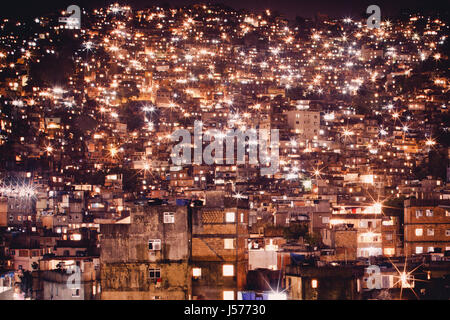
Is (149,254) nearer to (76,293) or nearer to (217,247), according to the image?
(217,247)

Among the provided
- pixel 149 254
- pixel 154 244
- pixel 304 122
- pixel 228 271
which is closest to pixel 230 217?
pixel 228 271

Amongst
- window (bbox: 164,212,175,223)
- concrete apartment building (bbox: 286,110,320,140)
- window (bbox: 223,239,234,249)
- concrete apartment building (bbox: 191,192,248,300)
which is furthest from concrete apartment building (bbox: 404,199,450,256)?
concrete apartment building (bbox: 286,110,320,140)

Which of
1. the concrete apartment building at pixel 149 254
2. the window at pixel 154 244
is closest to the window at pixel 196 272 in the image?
the concrete apartment building at pixel 149 254

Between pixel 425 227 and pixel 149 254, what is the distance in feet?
48.1

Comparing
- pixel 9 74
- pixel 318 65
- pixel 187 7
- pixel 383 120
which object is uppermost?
pixel 187 7

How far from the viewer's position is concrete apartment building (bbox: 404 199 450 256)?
28.2 m

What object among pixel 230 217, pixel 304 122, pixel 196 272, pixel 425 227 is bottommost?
pixel 196 272

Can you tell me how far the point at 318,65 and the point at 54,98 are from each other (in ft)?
144

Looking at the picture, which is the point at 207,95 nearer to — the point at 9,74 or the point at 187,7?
the point at 9,74

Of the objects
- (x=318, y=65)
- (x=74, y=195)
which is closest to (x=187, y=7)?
(x=318, y=65)

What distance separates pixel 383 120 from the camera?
73.8 meters

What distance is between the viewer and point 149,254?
19375mm

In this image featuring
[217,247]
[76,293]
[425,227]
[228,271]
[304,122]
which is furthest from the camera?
[304,122]

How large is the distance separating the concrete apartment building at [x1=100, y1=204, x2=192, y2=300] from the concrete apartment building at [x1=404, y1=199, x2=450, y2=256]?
13028 millimetres
